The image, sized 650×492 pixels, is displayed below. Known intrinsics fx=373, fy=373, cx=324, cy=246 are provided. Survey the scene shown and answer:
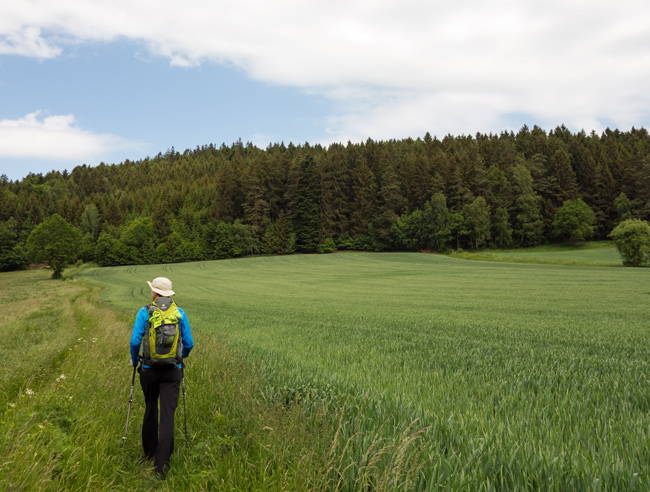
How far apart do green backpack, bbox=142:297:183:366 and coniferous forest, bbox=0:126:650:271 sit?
260 feet

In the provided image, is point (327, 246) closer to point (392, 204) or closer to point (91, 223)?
point (392, 204)

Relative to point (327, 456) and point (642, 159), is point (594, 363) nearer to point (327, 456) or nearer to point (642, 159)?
point (327, 456)

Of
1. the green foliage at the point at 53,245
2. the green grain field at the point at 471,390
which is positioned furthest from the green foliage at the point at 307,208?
the green grain field at the point at 471,390

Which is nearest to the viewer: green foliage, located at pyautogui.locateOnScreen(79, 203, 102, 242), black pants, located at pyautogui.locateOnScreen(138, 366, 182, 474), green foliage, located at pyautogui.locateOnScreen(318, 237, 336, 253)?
black pants, located at pyautogui.locateOnScreen(138, 366, 182, 474)

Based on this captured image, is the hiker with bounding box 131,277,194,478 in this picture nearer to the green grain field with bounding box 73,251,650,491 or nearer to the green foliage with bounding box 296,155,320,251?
the green grain field with bounding box 73,251,650,491

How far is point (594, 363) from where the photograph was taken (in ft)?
26.3

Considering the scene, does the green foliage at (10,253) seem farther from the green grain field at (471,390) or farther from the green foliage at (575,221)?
the green foliage at (575,221)

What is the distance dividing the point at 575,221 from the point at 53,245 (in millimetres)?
94077

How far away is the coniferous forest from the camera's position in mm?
79812

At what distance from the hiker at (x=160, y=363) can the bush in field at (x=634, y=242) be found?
61.0 m

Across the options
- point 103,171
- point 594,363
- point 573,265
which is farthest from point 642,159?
point 103,171

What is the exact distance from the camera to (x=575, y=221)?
245ft

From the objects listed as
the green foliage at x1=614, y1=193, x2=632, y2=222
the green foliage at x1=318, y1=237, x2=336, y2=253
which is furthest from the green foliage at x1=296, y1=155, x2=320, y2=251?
the green foliage at x1=614, y1=193, x2=632, y2=222

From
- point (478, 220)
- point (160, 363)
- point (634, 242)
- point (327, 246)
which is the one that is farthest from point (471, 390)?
point (327, 246)
